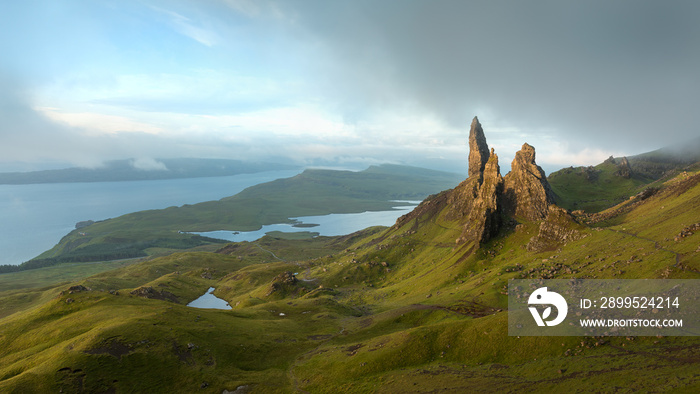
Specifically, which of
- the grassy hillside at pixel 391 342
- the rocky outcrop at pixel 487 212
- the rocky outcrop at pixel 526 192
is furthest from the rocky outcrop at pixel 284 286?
the rocky outcrop at pixel 526 192

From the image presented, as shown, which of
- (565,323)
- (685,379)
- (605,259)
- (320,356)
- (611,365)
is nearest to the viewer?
(685,379)

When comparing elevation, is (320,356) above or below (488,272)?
below

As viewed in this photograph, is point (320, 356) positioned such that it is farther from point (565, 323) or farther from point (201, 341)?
point (565, 323)

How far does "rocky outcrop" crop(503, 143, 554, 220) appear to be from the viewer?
163m

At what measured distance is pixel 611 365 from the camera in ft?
183

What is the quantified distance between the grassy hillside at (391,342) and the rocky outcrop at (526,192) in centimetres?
3087

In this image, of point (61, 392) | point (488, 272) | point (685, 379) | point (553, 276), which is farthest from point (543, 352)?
point (61, 392)

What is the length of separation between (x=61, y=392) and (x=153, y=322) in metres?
27.5

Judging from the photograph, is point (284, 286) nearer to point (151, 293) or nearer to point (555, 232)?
point (151, 293)

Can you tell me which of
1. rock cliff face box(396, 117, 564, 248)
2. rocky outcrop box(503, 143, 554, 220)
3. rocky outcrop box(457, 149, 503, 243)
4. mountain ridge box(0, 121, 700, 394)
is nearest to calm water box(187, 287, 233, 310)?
mountain ridge box(0, 121, 700, 394)

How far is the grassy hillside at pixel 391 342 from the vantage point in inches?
2331

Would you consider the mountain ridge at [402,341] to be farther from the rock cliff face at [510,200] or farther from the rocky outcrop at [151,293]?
the rocky outcrop at [151,293]

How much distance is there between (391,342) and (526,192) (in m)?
124

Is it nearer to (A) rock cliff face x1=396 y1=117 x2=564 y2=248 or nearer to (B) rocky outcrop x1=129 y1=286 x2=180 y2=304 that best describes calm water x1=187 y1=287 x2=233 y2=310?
(B) rocky outcrop x1=129 y1=286 x2=180 y2=304
